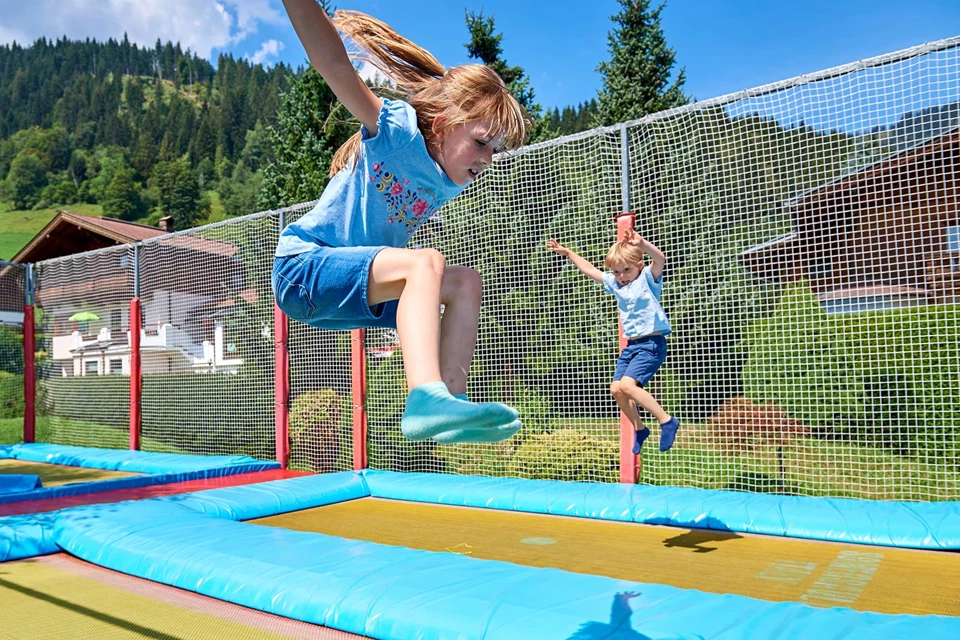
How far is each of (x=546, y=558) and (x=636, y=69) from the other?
992 cm

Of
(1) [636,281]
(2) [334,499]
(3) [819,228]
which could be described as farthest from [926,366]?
(2) [334,499]

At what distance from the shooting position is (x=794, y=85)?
3.99m

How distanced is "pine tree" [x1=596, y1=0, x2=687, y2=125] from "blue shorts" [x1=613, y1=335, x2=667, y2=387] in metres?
8.28

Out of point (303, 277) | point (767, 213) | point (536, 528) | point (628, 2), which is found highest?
A: point (628, 2)

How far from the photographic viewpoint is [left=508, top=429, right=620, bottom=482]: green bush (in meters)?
4.59

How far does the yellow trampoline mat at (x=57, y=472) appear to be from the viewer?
19.6 ft

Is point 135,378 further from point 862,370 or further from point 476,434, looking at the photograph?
point 476,434

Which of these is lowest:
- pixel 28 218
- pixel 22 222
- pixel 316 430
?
pixel 316 430

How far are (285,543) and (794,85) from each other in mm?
3522

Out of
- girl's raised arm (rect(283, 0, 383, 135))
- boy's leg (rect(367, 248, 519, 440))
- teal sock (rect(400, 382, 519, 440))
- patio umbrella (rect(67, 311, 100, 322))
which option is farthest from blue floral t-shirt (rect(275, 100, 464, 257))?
patio umbrella (rect(67, 311, 100, 322))

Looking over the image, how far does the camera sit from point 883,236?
3775 mm

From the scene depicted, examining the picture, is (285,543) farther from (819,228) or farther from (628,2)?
(628,2)

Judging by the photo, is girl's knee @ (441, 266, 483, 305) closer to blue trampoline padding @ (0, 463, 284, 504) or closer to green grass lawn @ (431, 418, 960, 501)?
green grass lawn @ (431, 418, 960, 501)

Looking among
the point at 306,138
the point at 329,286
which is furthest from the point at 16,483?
the point at 306,138
